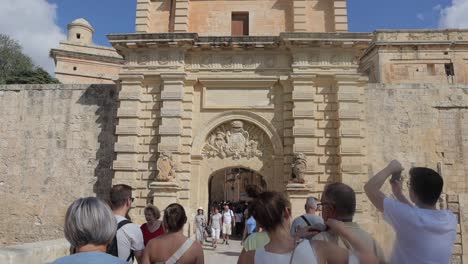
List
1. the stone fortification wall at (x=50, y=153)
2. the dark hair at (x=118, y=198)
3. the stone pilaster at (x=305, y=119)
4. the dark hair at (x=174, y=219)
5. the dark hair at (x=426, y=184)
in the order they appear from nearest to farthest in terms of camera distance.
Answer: the dark hair at (x=426, y=184)
the dark hair at (x=174, y=219)
the dark hair at (x=118, y=198)
the stone pilaster at (x=305, y=119)
the stone fortification wall at (x=50, y=153)

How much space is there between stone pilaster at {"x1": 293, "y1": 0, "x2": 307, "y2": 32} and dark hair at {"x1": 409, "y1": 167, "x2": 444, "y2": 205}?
32.1ft

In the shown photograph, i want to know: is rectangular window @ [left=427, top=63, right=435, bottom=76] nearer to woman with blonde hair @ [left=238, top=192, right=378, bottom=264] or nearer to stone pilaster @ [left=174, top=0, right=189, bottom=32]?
stone pilaster @ [left=174, top=0, right=189, bottom=32]

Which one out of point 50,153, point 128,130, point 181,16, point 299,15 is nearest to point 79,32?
point 50,153

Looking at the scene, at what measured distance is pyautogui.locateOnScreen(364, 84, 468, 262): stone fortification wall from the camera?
12.0 metres

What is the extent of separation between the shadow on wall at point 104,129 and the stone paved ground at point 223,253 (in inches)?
148

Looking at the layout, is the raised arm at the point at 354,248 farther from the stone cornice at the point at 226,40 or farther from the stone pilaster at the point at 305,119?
the stone cornice at the point at 226,40

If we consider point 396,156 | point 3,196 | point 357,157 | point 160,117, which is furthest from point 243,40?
point 3,196

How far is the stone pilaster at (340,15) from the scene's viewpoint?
11.9m

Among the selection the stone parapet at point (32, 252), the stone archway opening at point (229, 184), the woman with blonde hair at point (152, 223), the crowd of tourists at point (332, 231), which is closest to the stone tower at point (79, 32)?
the stone archway opening at point (229, 184)

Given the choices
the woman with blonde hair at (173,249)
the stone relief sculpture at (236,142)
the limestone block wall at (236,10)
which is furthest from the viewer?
the limestone block wall at (236,10)

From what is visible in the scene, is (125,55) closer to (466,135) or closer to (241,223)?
(241,223)

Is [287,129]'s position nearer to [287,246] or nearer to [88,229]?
[287,246]

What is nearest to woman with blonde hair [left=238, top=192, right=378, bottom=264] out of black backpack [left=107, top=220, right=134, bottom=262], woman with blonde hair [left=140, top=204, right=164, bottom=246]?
black backpack [left=107, top=220, right=134, bottom=262]

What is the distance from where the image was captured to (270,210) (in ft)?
8.59
